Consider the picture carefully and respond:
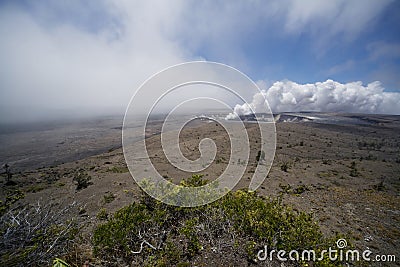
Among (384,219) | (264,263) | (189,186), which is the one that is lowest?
(384,219)

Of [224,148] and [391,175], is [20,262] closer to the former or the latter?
[391,175]

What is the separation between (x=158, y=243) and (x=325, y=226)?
23.9ft

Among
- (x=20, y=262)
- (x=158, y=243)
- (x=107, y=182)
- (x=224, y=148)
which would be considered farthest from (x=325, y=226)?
(x=224, y=148)

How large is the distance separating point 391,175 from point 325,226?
18.1 metres

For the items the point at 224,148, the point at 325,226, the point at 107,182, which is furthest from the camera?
the point at 224,148

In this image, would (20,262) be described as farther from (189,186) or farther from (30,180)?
(30,180)

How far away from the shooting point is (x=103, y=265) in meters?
5.22

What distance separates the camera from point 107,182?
16.5m

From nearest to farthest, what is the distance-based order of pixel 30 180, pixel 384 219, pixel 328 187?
pixel 384 219, pixel 328 187, pixel 30 180

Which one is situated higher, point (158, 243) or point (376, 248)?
point (158, 243)

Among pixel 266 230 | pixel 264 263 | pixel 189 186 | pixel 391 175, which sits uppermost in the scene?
pixel 189 186

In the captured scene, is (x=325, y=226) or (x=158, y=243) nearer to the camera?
(x=158, y=243)

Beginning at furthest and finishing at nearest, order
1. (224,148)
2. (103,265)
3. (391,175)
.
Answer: (224,148) < (391,175) < (103,265)

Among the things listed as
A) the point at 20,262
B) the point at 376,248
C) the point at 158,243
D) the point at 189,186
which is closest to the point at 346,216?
the point at 376,248
